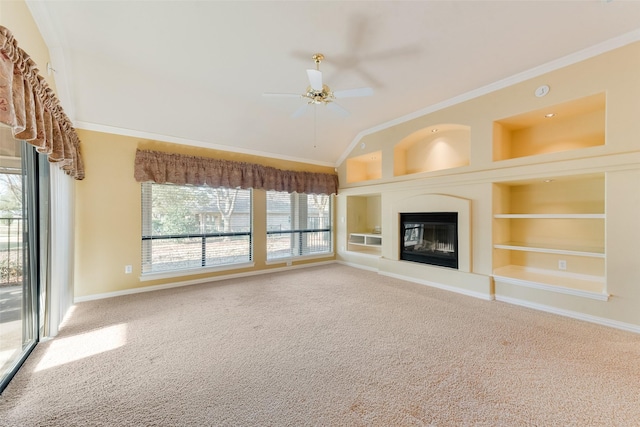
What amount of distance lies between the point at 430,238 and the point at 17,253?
5.28 metres

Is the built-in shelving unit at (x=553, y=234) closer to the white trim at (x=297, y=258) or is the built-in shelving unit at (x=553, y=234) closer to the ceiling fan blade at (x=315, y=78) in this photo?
the ceiling fan blade at (x=315, y=78)

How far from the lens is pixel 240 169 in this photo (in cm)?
493

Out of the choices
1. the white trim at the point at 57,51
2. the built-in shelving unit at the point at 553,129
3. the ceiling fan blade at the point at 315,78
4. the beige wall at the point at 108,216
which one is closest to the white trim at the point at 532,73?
the built-in shelving unit at the point at 553,129

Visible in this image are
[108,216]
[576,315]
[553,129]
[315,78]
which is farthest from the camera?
[108,216]

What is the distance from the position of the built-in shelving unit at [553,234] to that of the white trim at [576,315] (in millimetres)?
241

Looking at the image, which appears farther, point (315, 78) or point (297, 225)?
point (297, 225)

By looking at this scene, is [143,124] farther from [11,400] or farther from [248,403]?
[248,403]

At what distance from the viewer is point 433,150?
16.4 feet

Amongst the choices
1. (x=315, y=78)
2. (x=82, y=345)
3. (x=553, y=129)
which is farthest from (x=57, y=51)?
(x=553, y=129)

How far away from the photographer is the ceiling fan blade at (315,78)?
8.05 ft

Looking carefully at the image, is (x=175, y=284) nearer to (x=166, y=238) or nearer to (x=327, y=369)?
(x=166, y=238)

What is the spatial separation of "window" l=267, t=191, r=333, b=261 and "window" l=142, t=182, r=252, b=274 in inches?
22.7

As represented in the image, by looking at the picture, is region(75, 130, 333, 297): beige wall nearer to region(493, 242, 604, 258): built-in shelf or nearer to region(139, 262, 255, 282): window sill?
region(139, 262, 255, 282): window sill

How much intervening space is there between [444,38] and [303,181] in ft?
12.1
